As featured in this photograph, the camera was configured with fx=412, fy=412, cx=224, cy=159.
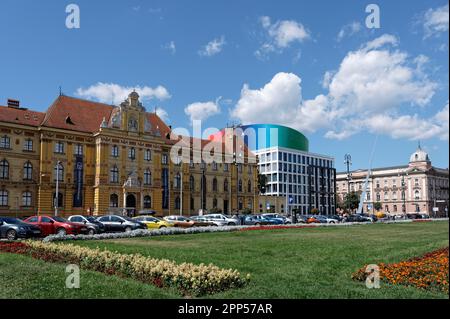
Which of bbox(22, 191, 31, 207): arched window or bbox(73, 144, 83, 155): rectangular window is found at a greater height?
bbox(73, 144, 83, 155): rectangular window

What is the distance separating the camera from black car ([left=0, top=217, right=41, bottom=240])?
25.9m

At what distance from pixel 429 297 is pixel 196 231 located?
76.3 feet

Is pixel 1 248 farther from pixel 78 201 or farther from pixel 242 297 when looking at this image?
pixel 78 201

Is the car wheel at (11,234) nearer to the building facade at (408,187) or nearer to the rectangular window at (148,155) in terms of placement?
the rectangular window at (148,155)

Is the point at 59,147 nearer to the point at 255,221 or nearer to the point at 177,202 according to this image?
the point at 177,202

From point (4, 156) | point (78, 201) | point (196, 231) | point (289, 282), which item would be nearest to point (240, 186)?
point (78, 201)

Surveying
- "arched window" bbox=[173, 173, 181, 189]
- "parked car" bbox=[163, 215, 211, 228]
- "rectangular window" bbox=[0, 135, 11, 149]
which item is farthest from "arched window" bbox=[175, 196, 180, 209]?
"rectangular window" bbox=[0, 135, 11, 149]

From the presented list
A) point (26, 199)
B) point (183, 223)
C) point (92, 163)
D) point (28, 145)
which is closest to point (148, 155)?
point (92, 163)

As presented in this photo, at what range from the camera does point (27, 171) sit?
53.7 meters

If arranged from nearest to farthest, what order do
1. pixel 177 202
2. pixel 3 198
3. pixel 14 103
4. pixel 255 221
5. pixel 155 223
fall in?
1. pixel 155 223
2. pixel 255 221
3. pixel 3 198
4. pixel 14 103
5. pixel 177 202

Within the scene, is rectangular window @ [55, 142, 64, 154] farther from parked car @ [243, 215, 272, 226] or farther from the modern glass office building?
the modern glass office building

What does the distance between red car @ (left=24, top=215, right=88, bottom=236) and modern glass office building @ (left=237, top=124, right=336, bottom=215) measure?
8639 cm

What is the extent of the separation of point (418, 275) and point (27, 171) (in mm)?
52653
